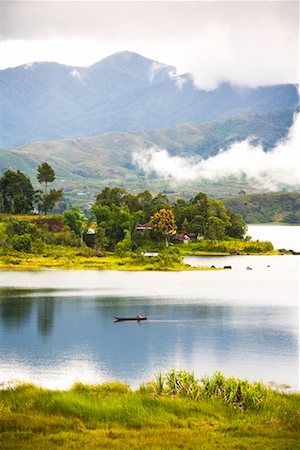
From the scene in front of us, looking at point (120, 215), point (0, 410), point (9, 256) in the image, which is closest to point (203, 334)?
point (0, 410)

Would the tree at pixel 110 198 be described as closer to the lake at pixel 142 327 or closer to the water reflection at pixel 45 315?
the lake at pixel 142 327

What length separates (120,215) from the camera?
3701 inches

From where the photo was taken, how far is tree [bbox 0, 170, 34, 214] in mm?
98562

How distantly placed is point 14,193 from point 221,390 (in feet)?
271

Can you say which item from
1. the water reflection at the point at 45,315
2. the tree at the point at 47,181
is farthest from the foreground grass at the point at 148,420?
the tree at the point at 47,181

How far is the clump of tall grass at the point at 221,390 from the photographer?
62.1ft

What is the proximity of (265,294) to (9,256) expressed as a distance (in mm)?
29283

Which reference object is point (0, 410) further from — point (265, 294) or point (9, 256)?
point (9, 256)

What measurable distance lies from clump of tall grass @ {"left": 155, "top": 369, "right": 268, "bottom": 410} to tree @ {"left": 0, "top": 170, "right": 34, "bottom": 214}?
7969 cm

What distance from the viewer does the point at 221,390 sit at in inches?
778

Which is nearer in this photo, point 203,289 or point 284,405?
point 284,405

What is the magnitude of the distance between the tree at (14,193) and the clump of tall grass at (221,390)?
79.7m

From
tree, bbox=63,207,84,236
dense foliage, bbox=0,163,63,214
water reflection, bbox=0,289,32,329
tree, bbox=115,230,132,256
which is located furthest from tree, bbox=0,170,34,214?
water reflection, bbox=0,289,32,329

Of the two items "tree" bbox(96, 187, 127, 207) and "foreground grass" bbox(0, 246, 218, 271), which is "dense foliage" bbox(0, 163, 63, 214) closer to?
"tree" bbox(96, 187, 127, 207)
